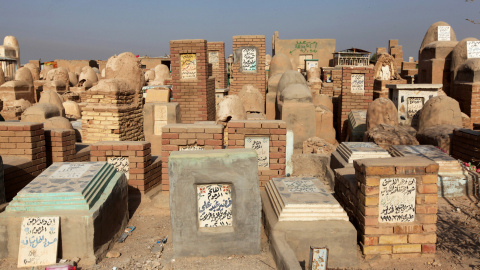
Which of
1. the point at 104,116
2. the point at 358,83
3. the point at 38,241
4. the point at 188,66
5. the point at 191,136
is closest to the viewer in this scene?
the point at 38,241

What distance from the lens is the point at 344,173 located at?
463 cm

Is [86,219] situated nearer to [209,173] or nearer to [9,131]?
[209,173]

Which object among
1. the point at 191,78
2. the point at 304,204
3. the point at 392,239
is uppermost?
the point at 191,78

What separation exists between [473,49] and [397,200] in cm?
1223

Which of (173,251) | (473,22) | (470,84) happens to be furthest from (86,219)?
(470,84)

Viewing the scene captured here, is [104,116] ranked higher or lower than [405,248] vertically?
higher

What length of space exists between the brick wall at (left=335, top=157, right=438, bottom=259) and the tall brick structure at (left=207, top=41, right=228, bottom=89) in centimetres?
1133

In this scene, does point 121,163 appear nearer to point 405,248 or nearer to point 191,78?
point 405,248

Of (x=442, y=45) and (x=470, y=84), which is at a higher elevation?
(x=442, y=45)

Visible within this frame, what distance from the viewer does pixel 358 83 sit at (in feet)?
34.8

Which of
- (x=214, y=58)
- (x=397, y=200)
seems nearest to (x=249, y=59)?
(x=214, y=58)

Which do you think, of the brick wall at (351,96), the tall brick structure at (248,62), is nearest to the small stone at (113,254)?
the brick wall at (351,96)

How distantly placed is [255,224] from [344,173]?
153 cm

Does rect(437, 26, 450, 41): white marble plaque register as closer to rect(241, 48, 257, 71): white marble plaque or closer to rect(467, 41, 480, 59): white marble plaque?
rect(467, 41, 480, 59): white marble plaque
